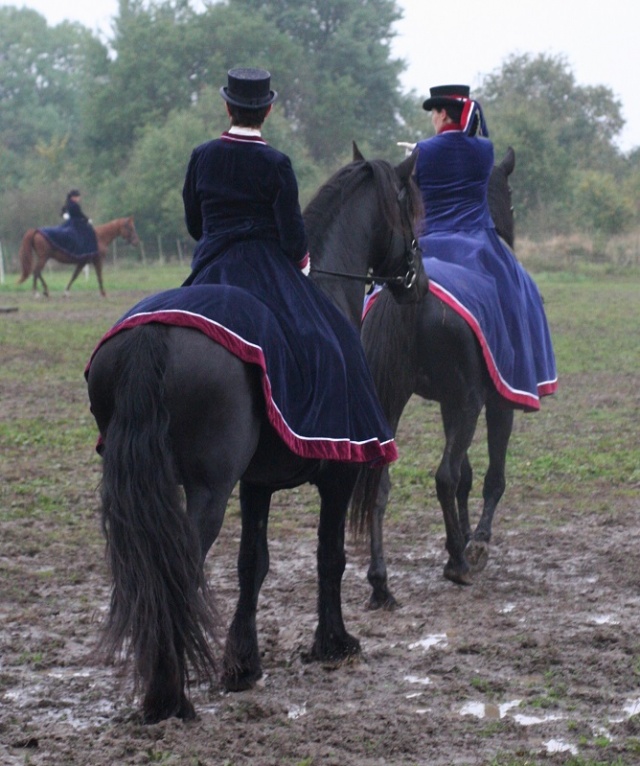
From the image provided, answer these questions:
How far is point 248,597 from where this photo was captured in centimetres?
427

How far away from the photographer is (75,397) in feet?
37.3

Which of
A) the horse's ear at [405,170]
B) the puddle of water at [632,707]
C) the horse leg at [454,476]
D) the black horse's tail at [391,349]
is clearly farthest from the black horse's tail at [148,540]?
the horse leg at [454,476]

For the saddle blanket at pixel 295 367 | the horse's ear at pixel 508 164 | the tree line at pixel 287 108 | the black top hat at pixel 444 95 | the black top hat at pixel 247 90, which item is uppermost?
the tree line at pixel 287 108

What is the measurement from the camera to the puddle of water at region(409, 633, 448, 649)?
454cm

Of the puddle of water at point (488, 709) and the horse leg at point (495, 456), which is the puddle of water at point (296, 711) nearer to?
the puddle of water at point (488, 709)

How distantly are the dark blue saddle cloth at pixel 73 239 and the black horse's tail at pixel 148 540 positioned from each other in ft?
73.2

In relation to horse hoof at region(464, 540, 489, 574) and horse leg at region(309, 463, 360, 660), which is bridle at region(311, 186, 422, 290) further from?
horse hoof at region(464, 540, 489, 574)

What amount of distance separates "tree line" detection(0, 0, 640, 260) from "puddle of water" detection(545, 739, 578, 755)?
39.1 m

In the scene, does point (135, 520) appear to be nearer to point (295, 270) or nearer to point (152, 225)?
point (295, 270)

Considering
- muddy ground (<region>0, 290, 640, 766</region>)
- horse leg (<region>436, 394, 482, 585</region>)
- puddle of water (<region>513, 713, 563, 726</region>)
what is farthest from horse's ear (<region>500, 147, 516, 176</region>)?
puddle of water (<region>513, 713, 563, 726</region>)

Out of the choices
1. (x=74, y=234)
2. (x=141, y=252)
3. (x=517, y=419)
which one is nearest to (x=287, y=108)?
(x=141, y=252)

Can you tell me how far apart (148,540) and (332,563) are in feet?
3.80

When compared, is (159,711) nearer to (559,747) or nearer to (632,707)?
(559,747)

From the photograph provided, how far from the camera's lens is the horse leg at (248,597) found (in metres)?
4.10
